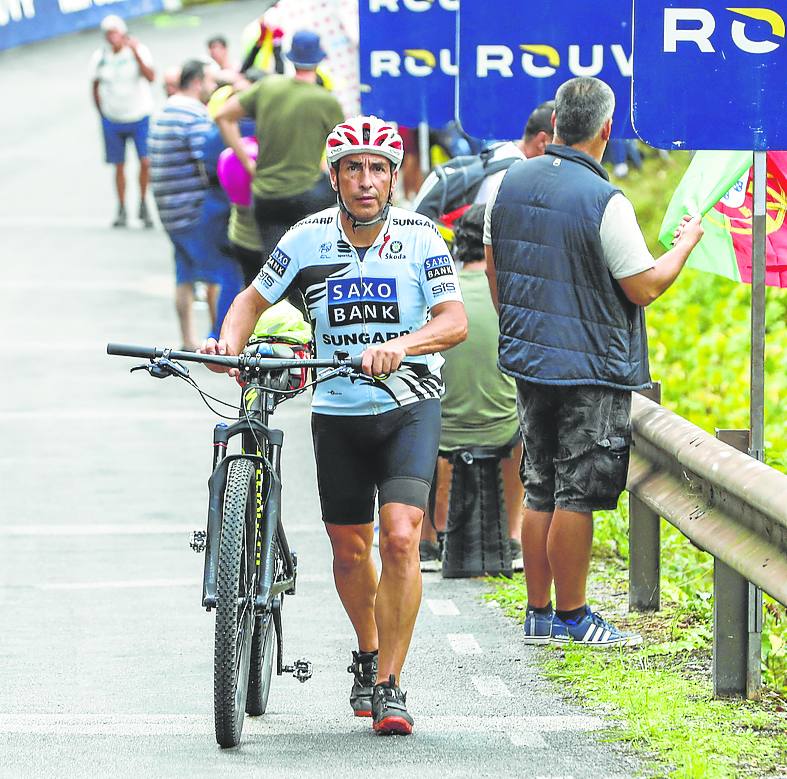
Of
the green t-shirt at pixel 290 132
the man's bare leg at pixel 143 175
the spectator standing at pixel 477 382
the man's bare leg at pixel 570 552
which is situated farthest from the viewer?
the man's bare leg at pixel 143 175

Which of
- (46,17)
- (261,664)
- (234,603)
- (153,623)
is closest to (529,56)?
(153,623)

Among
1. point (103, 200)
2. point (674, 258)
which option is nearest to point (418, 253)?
point (674, 258)

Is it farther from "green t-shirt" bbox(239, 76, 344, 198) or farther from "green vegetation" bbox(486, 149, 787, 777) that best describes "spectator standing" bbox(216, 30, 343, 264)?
"green vegetation" bbox(486, 149, 787, 777)

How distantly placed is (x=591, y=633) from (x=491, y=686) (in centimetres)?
69

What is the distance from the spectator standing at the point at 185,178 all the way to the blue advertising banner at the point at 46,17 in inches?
866

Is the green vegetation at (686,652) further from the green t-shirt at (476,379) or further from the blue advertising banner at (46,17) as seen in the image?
the blue advertising banner at (46,17)

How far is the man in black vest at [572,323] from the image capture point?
24.6 ft

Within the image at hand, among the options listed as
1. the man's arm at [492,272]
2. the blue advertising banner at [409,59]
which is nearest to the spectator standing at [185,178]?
the blue advertising banner at [409,59]

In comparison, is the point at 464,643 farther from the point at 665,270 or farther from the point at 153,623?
the point at 665,270

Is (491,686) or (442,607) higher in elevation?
(491,686)

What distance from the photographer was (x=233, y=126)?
48.4 ft

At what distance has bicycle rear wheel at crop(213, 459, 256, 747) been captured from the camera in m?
6.08

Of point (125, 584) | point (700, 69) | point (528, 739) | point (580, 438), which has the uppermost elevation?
point (700, 69)

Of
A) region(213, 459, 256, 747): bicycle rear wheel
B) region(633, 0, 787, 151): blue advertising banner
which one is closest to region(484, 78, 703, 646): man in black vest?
region(633, 0, 787, 151): blue advertising banner
